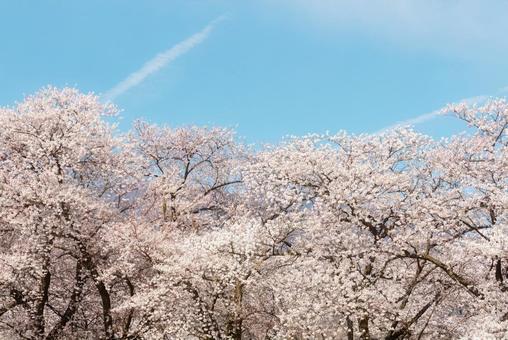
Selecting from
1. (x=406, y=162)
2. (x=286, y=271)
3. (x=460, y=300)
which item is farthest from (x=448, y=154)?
(x=286, y=271)

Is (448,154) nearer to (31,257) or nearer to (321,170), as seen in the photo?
(321,170)

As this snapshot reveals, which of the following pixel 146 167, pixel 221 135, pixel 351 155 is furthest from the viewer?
pixel 221 135

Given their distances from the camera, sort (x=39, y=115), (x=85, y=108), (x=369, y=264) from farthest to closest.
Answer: (x=85, y=108) < (x=39, y=115) < (x=369, y=264)

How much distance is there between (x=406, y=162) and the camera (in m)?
20.6

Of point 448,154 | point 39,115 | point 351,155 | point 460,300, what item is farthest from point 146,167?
point 460,300

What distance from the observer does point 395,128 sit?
21.0 meters

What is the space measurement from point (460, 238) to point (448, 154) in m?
4.63

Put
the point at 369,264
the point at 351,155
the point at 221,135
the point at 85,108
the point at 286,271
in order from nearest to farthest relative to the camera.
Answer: the point at 369,264
the point at 286,271
the point at 351,155
the point at 85,108
the point at 221,135

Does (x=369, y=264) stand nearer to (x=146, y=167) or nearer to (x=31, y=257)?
(x=31, y=257)

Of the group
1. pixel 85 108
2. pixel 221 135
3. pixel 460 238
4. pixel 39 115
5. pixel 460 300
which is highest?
pixel 221 135

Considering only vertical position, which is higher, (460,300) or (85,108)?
(85,108)

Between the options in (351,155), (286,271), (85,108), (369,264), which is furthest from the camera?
(85,108)

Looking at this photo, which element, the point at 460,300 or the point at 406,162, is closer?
the point at 460,300

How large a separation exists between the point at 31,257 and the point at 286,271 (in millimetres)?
9346
